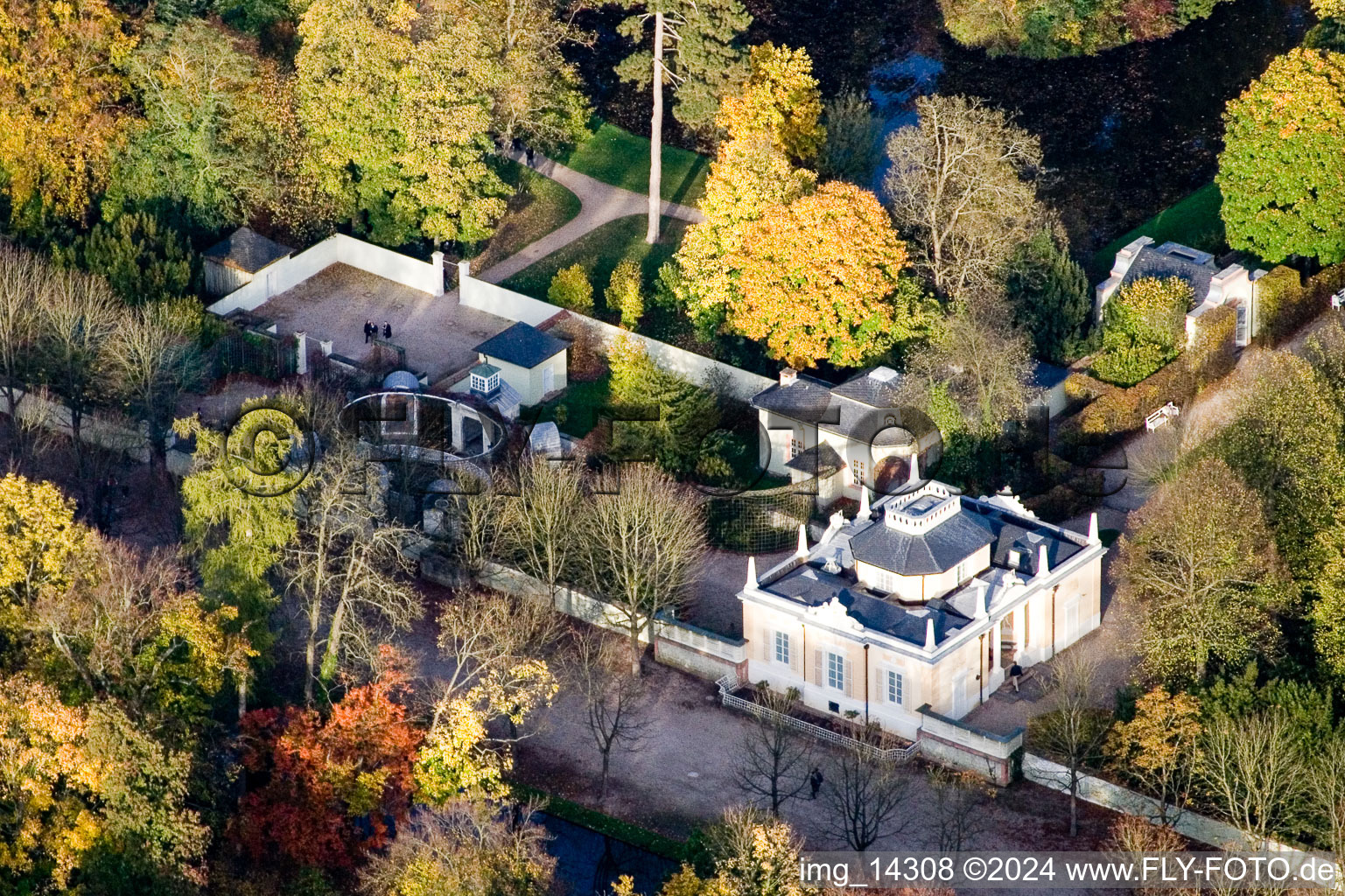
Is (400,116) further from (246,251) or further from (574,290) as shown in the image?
(574,290)

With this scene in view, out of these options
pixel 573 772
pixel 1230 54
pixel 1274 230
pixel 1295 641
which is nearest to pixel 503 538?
pixel 573 772

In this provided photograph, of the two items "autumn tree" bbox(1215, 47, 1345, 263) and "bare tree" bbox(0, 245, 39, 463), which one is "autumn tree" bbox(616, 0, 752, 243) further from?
"bare tree" bbox(0, 245, 39, 463)

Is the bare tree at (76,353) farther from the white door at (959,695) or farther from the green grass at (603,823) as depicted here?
the white door at (959,695)

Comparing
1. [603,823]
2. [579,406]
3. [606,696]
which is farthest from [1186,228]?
[603,823]

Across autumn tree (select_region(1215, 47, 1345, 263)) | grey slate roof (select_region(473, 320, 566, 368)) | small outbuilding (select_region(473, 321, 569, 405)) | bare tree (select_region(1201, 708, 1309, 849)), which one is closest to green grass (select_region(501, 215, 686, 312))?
grey slate roof (select_region(473, 320, 566, 368))

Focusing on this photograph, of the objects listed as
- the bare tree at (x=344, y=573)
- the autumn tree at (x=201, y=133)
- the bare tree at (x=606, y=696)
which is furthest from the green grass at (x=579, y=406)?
the autumn tree at (x=201, y=133)
